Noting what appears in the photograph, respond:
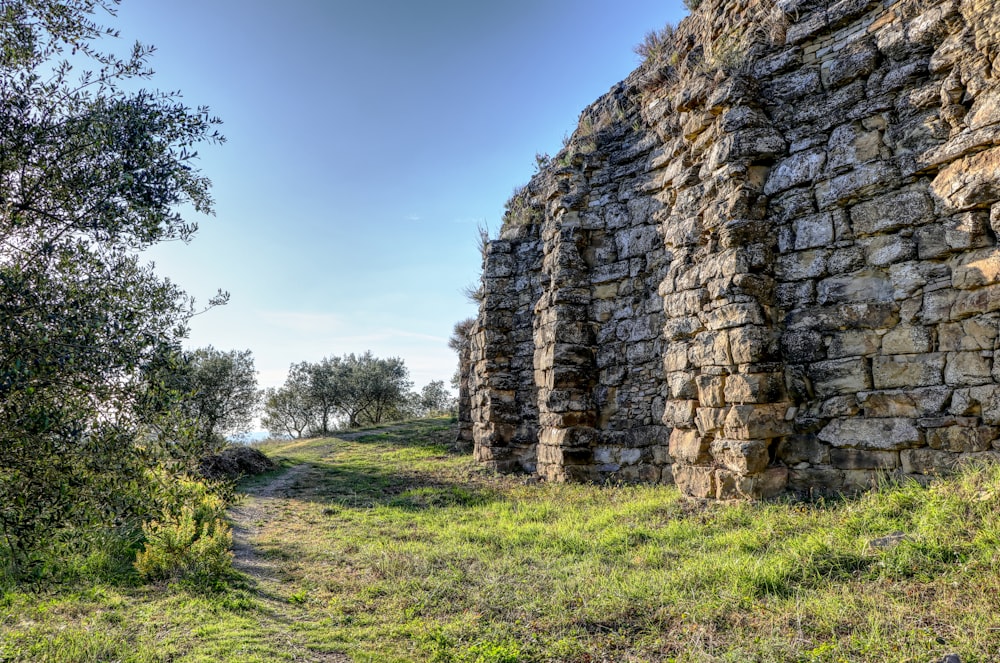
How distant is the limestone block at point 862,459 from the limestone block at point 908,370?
794 millimetres

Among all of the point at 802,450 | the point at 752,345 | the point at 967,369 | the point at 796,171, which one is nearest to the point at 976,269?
the point at 967,369

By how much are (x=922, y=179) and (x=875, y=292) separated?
4.61ft

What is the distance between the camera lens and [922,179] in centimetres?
622

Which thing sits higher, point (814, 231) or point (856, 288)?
point (814, 231)

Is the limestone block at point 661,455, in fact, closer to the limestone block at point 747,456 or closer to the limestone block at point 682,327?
the limestone block at point 682,327

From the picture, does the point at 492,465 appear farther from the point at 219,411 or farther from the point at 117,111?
the point at 219,411

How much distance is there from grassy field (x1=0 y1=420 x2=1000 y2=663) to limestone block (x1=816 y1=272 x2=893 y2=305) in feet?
7.33

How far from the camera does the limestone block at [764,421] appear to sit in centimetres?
687

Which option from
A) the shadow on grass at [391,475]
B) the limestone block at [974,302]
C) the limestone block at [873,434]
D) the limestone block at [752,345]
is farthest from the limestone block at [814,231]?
the shadow on grass at [391,475]

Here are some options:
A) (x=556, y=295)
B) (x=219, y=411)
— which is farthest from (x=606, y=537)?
(x=219, y=411)

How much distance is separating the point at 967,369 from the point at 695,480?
347cm

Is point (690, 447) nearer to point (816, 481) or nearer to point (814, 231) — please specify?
point (816, 481)

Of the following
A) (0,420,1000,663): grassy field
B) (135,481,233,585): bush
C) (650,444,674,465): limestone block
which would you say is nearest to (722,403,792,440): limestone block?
(0,420,1000,663): grassy field

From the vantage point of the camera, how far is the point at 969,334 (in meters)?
5.63
